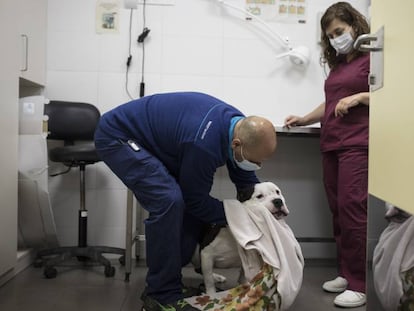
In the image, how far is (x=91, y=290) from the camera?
5.97 ft

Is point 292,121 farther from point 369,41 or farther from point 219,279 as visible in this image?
point 369,41

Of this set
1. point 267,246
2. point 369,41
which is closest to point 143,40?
point 267,246

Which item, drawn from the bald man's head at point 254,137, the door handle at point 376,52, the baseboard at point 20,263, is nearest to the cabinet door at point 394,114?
the door handle at point 376,52

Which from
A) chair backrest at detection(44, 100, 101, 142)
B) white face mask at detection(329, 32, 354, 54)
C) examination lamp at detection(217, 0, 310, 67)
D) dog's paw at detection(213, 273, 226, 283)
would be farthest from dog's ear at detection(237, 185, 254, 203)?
examination lamp at detection(217, 0, 310, 67)

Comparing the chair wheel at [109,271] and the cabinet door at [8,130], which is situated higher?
the cabinet door at [8,130]

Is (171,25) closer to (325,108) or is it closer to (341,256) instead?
(325,108)

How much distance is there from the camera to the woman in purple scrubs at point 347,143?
1.76 meters

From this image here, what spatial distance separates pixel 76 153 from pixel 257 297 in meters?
1.16

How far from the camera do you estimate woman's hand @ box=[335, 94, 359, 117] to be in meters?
1.76

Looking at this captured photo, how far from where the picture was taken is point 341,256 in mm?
1877

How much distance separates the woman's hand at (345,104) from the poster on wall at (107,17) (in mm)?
1365

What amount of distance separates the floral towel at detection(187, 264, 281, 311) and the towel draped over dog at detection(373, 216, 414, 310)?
1.25 feet

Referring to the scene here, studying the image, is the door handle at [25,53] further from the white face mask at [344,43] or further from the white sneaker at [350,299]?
the white sneaker at [350,299]

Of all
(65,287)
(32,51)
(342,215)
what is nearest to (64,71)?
(32,51)
